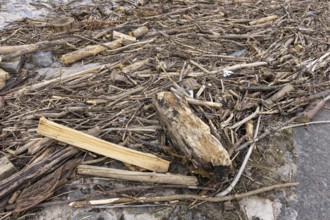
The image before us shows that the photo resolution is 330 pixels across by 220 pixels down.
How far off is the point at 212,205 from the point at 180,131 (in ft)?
2.11

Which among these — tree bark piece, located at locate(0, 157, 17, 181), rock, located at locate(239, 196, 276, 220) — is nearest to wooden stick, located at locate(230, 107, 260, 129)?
rock, located at locate(239, 196, 276, 220)

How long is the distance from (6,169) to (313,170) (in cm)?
271

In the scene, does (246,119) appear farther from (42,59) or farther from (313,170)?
(42,59)

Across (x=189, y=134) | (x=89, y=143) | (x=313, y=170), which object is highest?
(x=189, y=134)

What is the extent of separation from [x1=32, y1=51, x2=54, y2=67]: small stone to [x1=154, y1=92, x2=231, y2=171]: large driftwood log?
2111mm

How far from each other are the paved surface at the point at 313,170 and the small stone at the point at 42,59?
324cm

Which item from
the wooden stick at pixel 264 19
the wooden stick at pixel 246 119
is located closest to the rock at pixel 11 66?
the wooden stick at pixel 246 119

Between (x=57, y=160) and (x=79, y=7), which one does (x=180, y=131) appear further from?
(x=79, y=7)

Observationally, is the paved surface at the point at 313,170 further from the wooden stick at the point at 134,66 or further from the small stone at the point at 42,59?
the small stone at the point at 42,59

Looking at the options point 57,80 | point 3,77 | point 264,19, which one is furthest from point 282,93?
point 3,77

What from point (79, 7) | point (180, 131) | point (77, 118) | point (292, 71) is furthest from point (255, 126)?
point (79, 7)

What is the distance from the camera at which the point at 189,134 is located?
109 inches

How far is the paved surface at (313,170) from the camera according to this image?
2.80 m

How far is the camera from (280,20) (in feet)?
19.5
